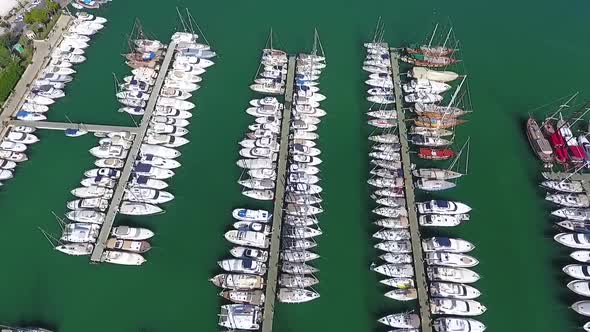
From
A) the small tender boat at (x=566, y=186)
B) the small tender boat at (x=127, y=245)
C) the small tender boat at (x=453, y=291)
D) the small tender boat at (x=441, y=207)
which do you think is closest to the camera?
the small tender boat at (x=453, y=291)

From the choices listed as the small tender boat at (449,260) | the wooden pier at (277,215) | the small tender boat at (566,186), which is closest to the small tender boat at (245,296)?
the wooden pier at (277,215)

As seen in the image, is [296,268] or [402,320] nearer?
[402,320]

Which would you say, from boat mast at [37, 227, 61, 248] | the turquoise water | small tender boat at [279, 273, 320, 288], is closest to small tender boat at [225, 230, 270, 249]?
the turquoise water

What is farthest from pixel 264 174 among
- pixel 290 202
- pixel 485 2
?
pixel 485 2

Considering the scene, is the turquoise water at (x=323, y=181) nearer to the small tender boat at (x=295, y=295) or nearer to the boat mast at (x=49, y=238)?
the boat mast at (x=49, y=238)

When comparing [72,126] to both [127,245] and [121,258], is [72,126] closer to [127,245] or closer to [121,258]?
[127,245]

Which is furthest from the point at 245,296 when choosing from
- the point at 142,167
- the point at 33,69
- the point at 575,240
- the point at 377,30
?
the point at 377,30
